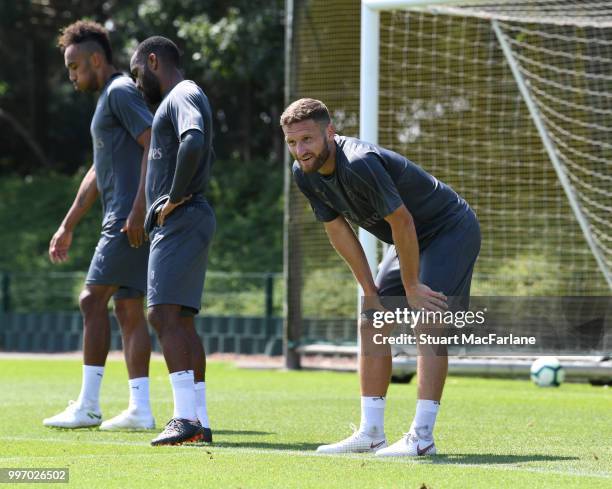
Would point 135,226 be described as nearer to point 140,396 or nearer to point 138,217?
point 138,217

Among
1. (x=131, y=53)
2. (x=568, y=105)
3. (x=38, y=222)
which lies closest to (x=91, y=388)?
(x=568, y=105)

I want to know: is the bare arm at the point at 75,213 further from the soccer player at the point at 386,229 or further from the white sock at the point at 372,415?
the white sock at the point at 372,415

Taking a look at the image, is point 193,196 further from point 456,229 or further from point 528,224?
point 528,224

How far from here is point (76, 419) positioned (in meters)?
7.87

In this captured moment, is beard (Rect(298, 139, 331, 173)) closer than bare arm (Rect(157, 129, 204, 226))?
Answer: Yes

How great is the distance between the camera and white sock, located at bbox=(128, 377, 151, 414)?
7.82 m

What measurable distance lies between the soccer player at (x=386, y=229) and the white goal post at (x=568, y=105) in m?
6.12

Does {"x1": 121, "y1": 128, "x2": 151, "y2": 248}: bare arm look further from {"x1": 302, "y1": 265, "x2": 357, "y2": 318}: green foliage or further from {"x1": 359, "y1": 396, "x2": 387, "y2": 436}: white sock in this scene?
{"x1": 302, "y1": 265, "x2": 357, "y2": 318}: green foliage

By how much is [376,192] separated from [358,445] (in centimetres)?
133

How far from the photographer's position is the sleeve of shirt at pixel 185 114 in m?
6.83

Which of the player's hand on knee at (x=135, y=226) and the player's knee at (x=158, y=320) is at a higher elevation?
the player's hand on knee at (x=135, y=226)

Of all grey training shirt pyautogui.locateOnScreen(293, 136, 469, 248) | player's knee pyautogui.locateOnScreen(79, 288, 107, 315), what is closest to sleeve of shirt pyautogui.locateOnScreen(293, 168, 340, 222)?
grey training shirt pyautogui.locateOnScreen(293, 136, 469, 248)

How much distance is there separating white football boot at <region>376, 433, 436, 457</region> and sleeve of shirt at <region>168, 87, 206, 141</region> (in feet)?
6.41

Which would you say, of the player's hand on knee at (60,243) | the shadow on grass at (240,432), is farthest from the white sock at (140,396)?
the player's hand on knee at (60,243)
